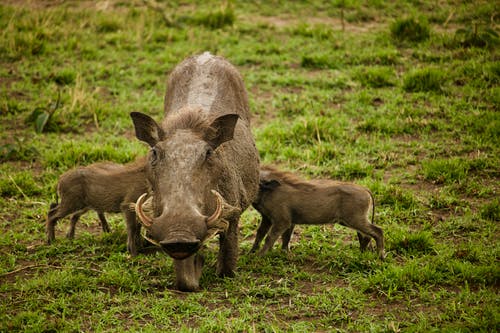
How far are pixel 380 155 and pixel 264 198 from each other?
1.99 metres

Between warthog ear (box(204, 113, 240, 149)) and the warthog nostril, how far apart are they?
0.90m

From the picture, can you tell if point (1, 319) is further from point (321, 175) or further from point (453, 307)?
point (321, 175)

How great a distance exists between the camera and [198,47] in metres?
9.73

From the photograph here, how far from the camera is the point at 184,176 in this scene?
4.02 meters

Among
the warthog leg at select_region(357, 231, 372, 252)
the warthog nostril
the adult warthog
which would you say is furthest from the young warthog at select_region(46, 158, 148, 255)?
the warthog leg at select_region(357, 231, 372, 252)

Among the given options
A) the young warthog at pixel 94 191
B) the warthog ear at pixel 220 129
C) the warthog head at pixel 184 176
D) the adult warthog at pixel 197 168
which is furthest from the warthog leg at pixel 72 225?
the warthog ear at pixel 220 129

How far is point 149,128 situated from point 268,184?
4.05 ft

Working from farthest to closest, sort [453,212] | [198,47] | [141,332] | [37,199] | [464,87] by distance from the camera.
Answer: [198,47] < [464,87] < [37,199] < [453,212] < [141,332]

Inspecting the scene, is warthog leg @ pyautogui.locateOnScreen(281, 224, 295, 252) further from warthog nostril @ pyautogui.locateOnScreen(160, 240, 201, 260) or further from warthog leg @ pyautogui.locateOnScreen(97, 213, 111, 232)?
warthog nostril @ pyautogui.locateOnScreen(160, 240, 201, 260)

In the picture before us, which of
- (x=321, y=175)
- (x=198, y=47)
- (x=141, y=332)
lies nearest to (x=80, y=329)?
(x=141, y=332)

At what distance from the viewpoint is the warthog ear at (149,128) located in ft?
14.4

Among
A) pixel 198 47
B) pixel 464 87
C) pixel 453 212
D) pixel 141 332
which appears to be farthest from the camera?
pixel 198 47

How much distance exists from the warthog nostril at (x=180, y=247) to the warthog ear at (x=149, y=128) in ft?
3.27

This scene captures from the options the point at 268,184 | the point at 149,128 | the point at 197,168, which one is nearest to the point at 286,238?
the point at 268,184
